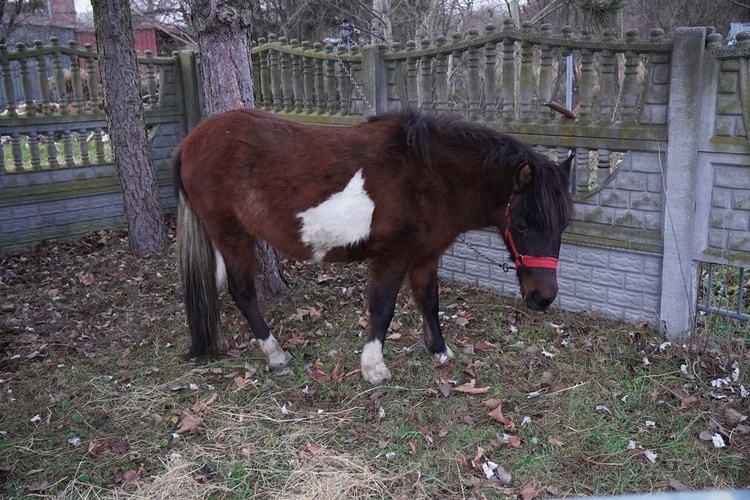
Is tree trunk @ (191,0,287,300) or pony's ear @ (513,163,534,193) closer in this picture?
pony's ear @ (513,163,534,193)

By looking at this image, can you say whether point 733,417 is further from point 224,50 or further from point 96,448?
point 224,50

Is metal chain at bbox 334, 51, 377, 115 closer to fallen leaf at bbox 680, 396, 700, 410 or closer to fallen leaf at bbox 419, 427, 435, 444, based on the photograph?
fallen leaf at bbox 419, 427, 435, 444

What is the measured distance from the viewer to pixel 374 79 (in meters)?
6.00

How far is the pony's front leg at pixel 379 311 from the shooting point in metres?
3.97

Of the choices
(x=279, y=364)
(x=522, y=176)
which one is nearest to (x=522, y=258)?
(x=522, y=176)

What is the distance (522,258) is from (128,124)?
188 inches

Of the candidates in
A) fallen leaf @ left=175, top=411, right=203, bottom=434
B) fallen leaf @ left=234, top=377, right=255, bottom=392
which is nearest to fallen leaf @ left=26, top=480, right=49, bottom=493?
fallen leaf @ left=175, top=411, right=203, bottom=434

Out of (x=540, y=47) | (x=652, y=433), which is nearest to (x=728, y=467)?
(x=652, y=433)

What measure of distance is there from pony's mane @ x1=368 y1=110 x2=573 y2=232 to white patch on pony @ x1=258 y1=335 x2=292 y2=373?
1634 mm

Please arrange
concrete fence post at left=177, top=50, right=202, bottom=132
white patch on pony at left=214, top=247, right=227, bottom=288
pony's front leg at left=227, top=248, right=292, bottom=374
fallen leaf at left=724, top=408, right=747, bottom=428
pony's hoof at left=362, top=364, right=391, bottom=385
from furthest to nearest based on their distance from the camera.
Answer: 1. concrete fence post at left=177, top=50, right=202, bottom=132
2. white patch on pony at left=214, top=247, right=227, bottom=288
3. pony's front leg at left=227, top=248, right=292, bottom=374
4. pony's hoof at left=362, top=364, right=391, bottom=385
5. fallen leaf at left=724, top=408, right=747, bottom=428

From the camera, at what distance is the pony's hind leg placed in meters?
4.27

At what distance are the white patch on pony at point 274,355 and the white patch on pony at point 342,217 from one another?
2.78 ft

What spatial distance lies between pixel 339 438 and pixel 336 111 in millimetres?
4216

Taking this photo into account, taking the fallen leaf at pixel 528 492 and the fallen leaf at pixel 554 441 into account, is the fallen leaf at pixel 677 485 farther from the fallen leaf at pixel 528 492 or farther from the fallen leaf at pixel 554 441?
the fallen leaf at pixel 528 492
